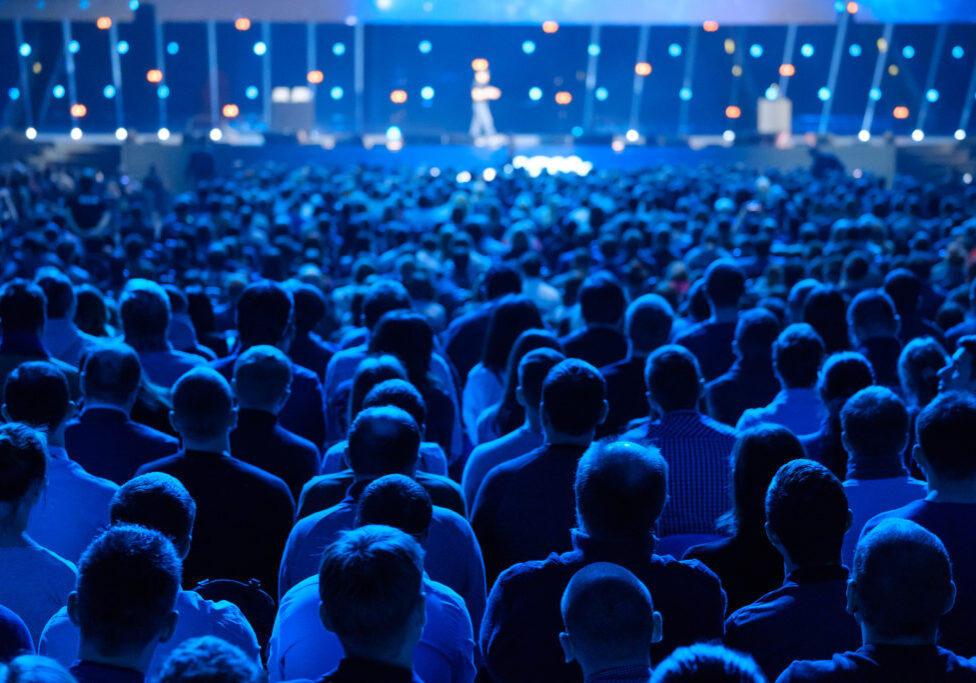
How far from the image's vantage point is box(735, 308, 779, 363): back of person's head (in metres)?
5.71

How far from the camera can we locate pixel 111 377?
461 cm

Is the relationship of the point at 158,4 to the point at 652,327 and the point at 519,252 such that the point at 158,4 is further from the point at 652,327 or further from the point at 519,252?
the point at 652,327

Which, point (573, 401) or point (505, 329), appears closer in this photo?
point (573, 401)

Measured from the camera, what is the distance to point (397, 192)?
18.0 m

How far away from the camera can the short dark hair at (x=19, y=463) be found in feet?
10.7

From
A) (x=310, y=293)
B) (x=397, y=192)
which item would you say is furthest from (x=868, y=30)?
(x=310, y=293)

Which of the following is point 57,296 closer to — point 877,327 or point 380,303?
point 380,303

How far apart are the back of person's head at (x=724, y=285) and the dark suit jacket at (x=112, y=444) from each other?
132 inches

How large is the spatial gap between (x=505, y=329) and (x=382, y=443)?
258 centimetres

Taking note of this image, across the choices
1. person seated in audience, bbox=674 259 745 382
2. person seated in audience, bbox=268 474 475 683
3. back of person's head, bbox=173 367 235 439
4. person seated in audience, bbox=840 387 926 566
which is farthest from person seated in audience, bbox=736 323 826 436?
person seated in audience, bbox=268 474 475 683

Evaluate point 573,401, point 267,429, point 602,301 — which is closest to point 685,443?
point 573,401

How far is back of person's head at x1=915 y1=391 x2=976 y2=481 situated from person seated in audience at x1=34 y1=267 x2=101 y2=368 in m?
4.63

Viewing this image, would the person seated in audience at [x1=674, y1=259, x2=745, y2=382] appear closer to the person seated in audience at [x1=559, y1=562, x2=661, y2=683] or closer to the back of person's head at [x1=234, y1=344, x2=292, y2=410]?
the back of person's head at [x1=234, y1=344, x2=292, y2=410]

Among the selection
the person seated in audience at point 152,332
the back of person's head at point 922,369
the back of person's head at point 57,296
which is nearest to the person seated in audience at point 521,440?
the back of person's head at point 922,369
